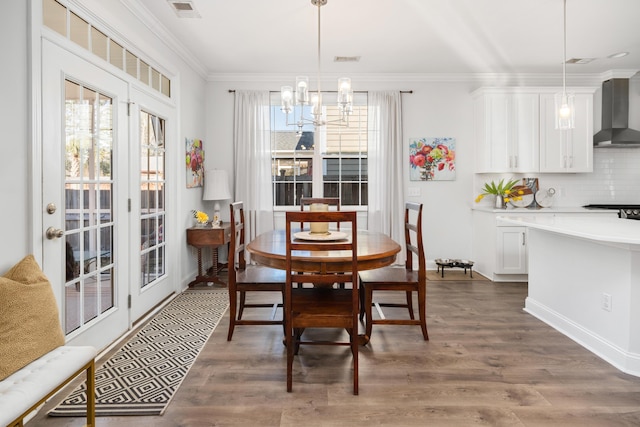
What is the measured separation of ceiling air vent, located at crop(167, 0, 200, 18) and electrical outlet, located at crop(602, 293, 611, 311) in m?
3.79

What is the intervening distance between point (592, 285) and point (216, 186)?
3.93 meters

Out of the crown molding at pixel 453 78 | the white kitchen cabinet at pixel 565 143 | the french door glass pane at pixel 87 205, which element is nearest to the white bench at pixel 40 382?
the french door glass pane at pixel 87 205

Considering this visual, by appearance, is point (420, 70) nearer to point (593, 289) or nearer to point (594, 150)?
point (594, 150)

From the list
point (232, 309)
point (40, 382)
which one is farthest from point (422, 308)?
point (40, 382)

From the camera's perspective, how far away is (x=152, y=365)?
8.41ft

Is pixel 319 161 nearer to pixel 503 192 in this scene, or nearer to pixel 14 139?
pixel 503 192

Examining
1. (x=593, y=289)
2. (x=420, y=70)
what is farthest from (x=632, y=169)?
(x=593, y=289)

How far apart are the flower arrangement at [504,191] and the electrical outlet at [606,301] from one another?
8.45 ft

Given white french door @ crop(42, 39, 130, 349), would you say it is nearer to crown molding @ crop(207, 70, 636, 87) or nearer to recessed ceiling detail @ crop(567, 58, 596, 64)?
crown molding @ crop(207, 70, 636, 87)

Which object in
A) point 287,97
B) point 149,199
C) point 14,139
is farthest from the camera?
point 149,199

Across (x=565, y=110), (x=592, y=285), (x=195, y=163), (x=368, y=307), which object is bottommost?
(x=368, y=307)

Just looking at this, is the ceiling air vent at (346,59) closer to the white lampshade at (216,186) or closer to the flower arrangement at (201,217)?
the white lampshade at (216,186)

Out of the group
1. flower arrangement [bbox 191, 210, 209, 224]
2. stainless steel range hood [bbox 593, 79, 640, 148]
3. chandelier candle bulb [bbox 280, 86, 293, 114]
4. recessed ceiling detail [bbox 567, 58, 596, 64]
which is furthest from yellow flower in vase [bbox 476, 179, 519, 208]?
flower arrangement [bbox 191, 210, 209, 224]

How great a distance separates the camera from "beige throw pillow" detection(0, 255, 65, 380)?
63.9 inches
